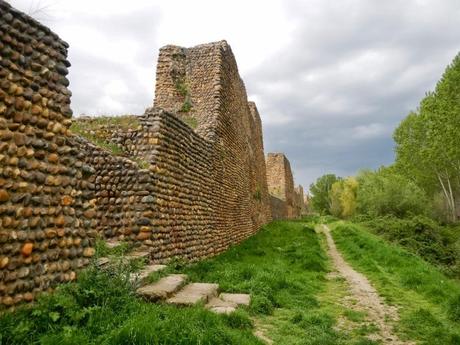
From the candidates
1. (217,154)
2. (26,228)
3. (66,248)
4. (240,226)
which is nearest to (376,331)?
(66,248)

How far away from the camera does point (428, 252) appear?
17469 mm

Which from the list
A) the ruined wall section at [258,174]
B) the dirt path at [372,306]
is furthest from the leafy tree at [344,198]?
the dirt path at [372,306]

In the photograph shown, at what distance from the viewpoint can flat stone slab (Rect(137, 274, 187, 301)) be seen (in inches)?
217

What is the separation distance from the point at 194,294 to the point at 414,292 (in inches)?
222

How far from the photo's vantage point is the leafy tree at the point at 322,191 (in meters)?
66.2

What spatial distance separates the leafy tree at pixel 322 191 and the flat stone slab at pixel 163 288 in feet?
198

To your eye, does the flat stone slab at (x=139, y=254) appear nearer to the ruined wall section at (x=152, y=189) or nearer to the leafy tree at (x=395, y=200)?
the ruined wall section at (x=152, y=189)

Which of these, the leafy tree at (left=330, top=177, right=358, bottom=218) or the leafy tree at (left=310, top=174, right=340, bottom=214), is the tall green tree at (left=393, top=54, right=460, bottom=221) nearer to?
the leafy tree at (left=330, top=177, right=358, bottom=218)

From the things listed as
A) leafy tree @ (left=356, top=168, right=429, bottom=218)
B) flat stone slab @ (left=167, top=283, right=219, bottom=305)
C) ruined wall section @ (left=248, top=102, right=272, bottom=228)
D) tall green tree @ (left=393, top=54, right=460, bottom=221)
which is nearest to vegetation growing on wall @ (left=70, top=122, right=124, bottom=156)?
flat stone slab @ (left=167, top=283, right=219, bottom=305)

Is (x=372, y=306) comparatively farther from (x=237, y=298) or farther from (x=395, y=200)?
(x=395, y=200)

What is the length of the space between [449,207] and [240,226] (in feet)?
92.4

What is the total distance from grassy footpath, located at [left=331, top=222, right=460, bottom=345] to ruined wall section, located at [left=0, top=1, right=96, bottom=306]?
515cm

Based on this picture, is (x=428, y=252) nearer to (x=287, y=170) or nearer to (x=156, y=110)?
(x=156, y=110)

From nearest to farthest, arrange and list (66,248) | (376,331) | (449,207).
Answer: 1. (66,248)
2. (376,331)
3. (449,207)
